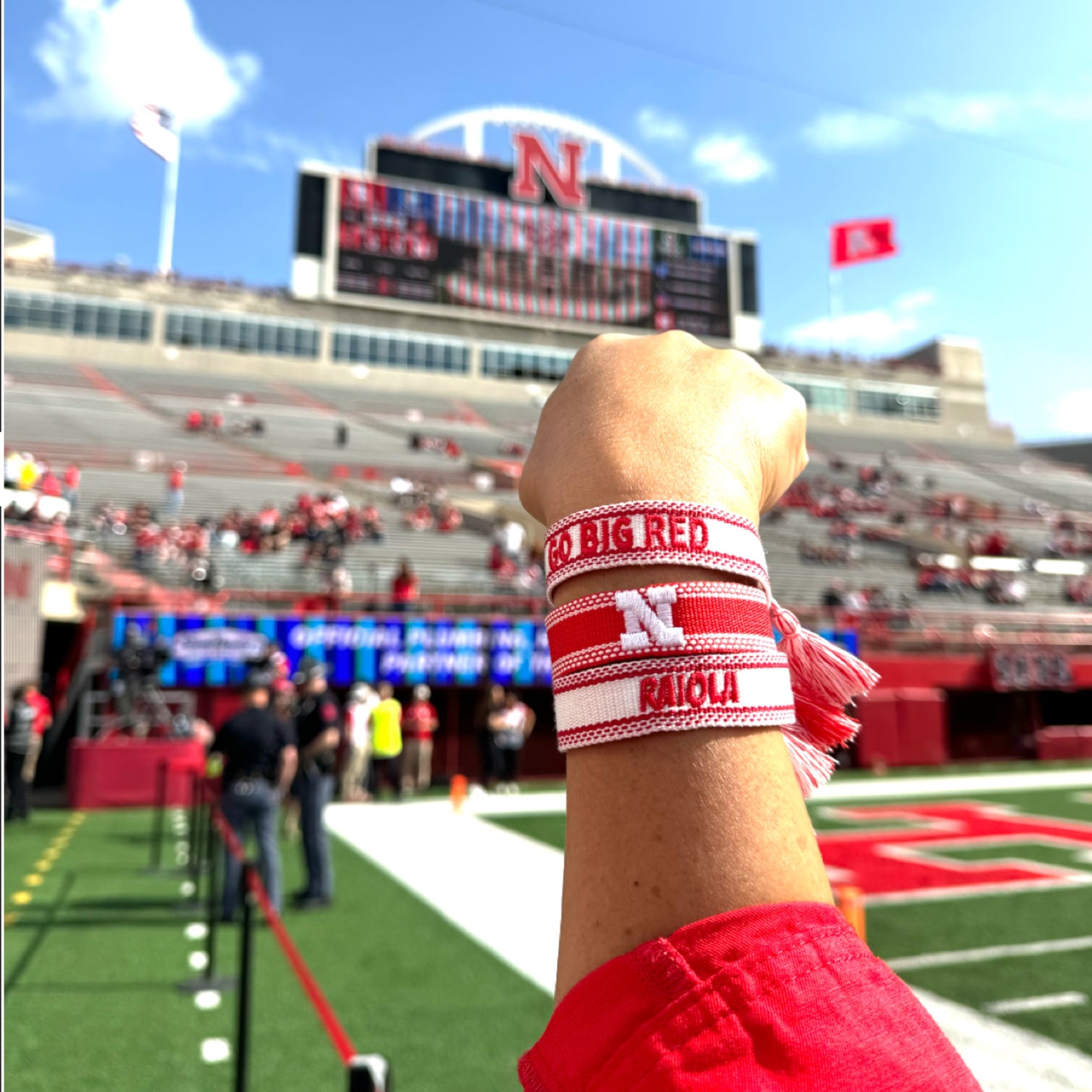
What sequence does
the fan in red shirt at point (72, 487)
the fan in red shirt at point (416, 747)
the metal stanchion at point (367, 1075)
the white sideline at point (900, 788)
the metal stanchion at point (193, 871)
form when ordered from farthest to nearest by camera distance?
the fan in red shirt at point (72, 487) → the fan in red shirt at point (416, 747) → the white sideline at point (900, 788) → the metal stanchion at point (193, 871) → the metal stanchion at point (367, 1075)

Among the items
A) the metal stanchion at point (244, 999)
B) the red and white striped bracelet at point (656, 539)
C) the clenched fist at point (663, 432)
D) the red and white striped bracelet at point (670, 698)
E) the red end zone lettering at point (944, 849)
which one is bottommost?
the red end zone lettering at point (944, 849)

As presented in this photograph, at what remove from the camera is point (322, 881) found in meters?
7.45

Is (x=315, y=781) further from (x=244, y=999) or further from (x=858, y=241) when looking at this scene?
(x=858, y=241)

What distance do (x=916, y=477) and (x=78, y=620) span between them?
118 ft

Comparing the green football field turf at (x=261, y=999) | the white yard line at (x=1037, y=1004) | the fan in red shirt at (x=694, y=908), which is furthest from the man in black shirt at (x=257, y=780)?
the fan in red shirt at (x=694, y=908)

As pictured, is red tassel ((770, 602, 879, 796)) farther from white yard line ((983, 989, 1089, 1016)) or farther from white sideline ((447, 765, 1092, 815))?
white sideline ((447, 765, 1092, 815))

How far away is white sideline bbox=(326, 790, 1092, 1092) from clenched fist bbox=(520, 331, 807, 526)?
100cm

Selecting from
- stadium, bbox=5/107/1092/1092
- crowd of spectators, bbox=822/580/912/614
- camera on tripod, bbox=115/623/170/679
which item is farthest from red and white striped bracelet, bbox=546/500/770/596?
crowd of spectators, bbox=822/580/912/614

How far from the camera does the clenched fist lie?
0.75m

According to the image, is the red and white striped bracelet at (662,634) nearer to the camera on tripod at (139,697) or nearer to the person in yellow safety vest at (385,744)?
the person in yellow safety vest at (385,744)

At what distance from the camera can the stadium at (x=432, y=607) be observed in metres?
5.31

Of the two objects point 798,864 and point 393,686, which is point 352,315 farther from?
point 798,864

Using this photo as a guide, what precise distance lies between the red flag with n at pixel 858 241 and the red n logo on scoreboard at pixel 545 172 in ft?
53.1

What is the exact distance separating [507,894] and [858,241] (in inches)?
1417
